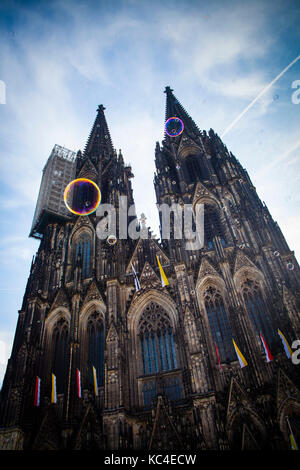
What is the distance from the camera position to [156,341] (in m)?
19.0

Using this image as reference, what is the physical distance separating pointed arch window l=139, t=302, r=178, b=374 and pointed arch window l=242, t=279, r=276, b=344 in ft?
14.6

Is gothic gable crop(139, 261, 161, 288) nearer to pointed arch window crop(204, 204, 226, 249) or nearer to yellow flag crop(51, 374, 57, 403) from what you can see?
pointed arch window crop(204, 204, 226, 249)

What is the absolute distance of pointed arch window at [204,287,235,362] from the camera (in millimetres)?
17516

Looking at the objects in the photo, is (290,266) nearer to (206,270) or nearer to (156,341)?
(206,270)

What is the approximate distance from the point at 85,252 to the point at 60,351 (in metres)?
7.51

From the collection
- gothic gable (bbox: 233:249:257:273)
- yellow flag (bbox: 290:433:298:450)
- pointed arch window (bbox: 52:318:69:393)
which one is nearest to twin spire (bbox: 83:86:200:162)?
gothic gable (bbox: 233:249:257:273)

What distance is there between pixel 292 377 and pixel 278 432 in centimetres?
235

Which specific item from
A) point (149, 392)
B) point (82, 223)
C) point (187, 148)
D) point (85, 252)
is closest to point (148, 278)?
point (85, 252)

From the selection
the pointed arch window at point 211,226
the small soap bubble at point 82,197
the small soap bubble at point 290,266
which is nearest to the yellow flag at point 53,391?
the pointed arch window at point 211,226

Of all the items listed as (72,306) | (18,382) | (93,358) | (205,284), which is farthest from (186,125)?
(18,382)

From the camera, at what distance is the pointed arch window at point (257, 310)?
17.4m

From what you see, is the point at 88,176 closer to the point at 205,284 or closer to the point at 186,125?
the point at 186,125

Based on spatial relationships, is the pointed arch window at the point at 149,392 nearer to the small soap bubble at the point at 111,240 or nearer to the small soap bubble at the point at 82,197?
the small soap bubble at the point at 111,240

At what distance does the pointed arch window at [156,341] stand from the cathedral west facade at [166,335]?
6 centimetres
